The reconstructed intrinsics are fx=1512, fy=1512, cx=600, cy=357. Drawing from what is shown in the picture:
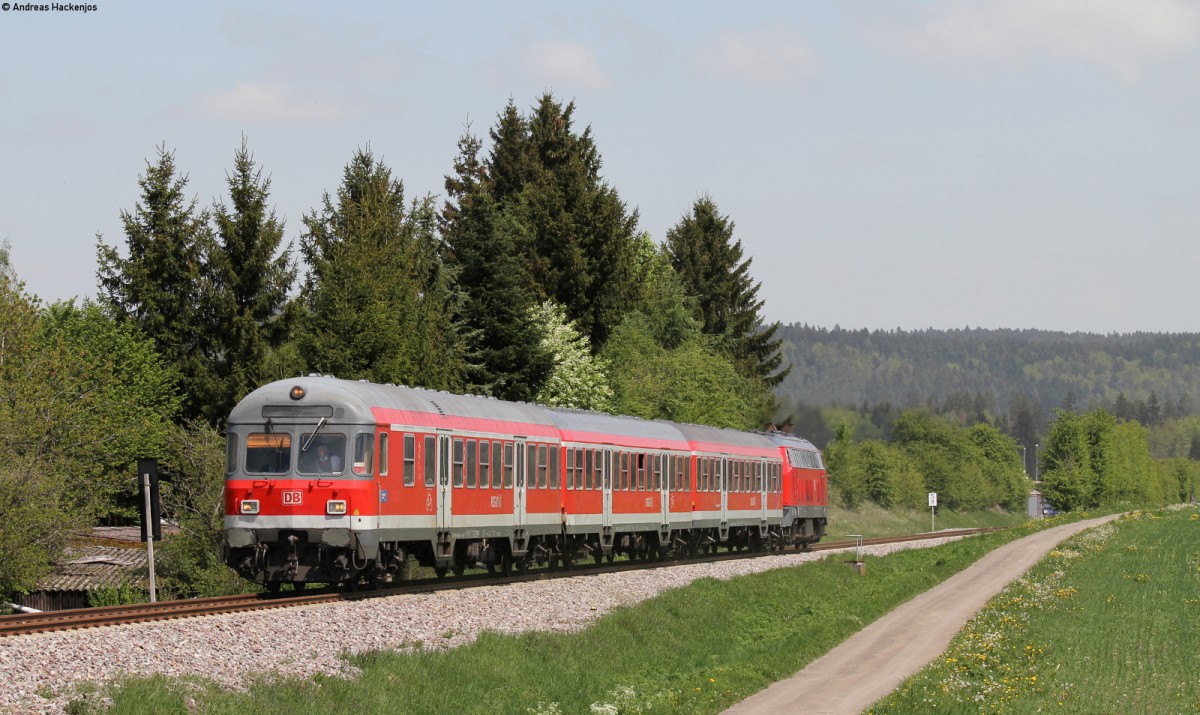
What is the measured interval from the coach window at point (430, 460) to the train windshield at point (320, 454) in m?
2.78

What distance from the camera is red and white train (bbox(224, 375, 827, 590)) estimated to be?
2672 centimetres

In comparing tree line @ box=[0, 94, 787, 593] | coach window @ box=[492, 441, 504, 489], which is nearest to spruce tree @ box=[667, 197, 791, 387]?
tree line @ box=[0, 94, 787, 593]

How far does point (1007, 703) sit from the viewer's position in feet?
64.5

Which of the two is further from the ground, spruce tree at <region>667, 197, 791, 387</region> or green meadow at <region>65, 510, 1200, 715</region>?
spruce tree at <region>667, 197, 791, 387</region>

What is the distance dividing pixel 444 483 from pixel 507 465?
3741 mm

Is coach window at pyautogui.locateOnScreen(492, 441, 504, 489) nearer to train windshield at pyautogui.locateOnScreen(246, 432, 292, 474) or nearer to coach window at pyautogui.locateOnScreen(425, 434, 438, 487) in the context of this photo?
coach window at pyautogui.locateOnScreen(425, 434, 438, 487)

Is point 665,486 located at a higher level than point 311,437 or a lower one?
lower

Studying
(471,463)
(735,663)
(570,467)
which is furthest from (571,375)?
(735,663)

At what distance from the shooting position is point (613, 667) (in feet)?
80.7

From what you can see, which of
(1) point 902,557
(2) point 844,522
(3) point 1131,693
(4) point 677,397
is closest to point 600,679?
(3) point 1131,693

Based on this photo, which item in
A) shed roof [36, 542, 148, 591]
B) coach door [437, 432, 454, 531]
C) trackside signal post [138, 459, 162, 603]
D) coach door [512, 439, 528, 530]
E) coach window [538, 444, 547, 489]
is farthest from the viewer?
shed roof [36, 542, 148, 591]

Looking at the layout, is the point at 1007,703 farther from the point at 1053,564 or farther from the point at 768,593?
the point at 1053,564

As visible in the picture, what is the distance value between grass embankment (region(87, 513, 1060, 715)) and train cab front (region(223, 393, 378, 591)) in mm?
4159

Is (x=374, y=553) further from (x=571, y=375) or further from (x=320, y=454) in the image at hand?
(x=571, y=375)
